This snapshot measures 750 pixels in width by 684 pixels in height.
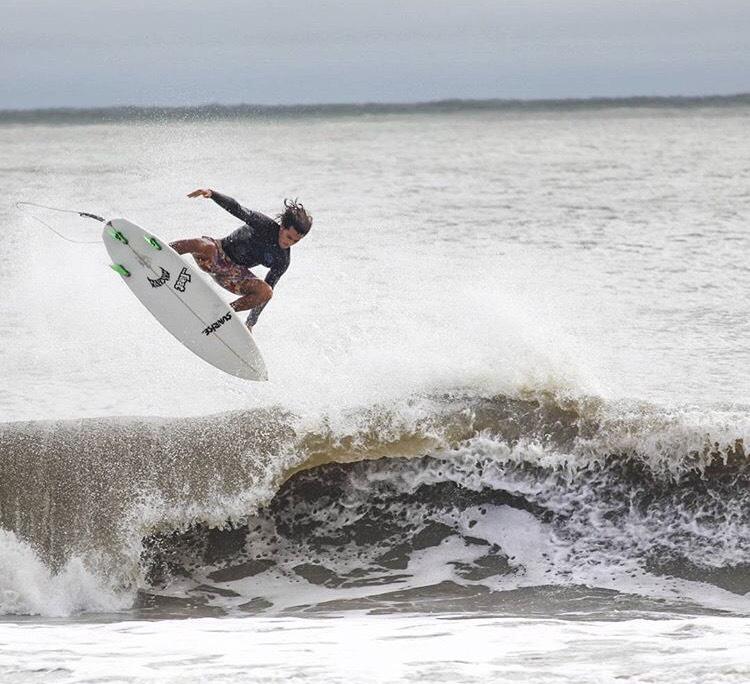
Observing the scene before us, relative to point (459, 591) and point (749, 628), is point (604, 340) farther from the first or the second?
point (749, 628)

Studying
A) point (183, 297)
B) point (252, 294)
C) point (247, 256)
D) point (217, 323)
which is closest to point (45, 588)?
point (217, 323)

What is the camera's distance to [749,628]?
6.29 meters

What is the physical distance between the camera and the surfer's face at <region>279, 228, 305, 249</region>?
9453mm

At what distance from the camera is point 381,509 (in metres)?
8.27

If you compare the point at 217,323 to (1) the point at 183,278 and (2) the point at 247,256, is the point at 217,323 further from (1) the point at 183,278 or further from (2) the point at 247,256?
(2) the point at 247,256

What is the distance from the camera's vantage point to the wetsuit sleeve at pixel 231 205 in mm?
9281

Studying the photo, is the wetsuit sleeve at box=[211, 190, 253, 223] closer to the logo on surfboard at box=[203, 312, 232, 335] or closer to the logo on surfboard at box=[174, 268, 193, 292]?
the logo on surfboard at box=[174, 268, 193, 292]

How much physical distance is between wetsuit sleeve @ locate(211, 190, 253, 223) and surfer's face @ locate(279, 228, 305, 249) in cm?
31

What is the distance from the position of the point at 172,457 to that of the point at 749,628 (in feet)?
12.8

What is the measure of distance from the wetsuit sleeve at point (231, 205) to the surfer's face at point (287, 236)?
0.31 meters

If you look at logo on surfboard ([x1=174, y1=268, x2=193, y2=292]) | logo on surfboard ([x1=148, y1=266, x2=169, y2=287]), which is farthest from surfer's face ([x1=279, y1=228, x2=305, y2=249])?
logo on surfboard ([x1=148, y1=266, x2=169, y2=287])

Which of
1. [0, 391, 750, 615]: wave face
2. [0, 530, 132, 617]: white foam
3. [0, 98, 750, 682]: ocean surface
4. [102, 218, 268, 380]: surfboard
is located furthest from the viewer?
[102, 218, 268, 380]: surfboard

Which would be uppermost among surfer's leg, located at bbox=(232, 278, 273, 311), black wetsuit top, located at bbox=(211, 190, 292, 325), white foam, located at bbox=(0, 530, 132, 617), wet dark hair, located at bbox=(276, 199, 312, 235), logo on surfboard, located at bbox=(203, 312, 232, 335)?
wet dark hair, located at bbox=(276, 199, 312, 235)

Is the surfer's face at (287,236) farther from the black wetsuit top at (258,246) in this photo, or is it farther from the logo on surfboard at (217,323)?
the logo on surfboard at (217,323)
